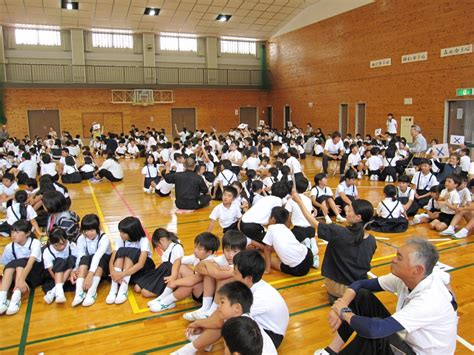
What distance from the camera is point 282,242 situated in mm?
4750

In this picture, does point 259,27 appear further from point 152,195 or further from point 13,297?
point 13,297

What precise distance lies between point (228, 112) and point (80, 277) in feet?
78.7

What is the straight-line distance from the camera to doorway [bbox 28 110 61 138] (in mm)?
23641

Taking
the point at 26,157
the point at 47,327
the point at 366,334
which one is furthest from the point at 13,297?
the point at 26,157

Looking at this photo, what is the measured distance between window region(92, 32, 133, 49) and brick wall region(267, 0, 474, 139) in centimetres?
984

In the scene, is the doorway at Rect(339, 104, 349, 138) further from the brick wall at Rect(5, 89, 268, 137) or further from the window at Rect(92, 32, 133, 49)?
the window at Rect(92, 32, 133, 49)

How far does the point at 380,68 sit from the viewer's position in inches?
734

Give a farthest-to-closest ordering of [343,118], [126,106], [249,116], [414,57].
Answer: [249,116] < [126,106] < [343,118] < [414,57]

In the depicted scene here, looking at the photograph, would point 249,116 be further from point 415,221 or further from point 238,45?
point 415,221

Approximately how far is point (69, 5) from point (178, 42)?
24.6 feet

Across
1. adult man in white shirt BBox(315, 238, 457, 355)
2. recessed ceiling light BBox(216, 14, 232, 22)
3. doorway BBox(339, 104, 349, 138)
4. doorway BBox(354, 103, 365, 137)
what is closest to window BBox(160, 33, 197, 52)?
recessed ceiling light BBox(216, 14, 232, 22)

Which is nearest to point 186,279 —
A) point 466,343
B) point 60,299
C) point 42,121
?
point 60,299

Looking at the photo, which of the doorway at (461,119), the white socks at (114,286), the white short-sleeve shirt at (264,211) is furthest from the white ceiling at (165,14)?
the white socks at (114,286)

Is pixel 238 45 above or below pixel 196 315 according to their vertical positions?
above
